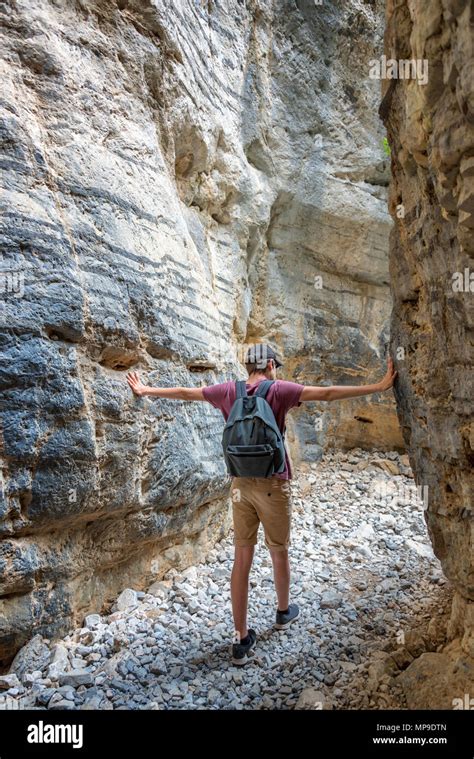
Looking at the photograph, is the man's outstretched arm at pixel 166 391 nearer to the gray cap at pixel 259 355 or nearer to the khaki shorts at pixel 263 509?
the gray cap at pixel 259 355

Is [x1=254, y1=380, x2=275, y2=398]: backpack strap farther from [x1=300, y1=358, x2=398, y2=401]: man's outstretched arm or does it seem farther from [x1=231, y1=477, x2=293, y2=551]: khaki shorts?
[x1=231, y1=477, x2=293, y2=551]: khaki shorts

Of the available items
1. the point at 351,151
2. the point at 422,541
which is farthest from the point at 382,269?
the point at 422,541

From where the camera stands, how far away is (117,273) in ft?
13.1

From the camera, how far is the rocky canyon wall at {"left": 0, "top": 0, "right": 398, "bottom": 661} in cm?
338

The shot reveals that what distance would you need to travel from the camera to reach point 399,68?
2764 millimetres

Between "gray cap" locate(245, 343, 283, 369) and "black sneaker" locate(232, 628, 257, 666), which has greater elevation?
"gray cap" locate(245, 343, 283, 369)

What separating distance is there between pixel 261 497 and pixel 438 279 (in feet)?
5.92

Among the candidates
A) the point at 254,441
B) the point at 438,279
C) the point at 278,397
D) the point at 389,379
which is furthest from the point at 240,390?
the point at 438,279

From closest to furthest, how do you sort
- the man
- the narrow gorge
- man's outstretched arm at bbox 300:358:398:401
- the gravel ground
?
1. the narrow gorge
2. the gravel ground
3. man's outstretched arm at bbox 300:358:398:401
4. the man

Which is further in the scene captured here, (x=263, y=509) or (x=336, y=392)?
(x=263, y=509)

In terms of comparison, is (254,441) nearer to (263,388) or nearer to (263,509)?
(263,388)

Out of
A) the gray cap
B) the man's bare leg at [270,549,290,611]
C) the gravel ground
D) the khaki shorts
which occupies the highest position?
the gray cap

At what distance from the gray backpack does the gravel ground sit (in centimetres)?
141

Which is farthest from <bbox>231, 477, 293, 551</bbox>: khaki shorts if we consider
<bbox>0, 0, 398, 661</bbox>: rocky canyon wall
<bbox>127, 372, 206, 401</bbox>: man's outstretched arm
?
<bbox>0, 0, 398, 661</bbox>: rocky canyon wall
